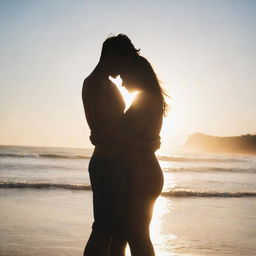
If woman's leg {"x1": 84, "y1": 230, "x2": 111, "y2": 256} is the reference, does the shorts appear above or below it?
above

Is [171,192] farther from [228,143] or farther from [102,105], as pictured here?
[228,143]

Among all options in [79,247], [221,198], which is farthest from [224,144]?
[79,247]

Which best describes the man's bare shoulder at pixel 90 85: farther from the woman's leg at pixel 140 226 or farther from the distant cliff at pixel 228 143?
the distant cliff at pixel 228 143

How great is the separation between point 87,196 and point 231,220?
405cm

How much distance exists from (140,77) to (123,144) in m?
0.46

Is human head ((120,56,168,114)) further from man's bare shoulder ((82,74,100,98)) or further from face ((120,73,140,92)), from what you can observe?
man's bare shoulder ((82,74,100,98))

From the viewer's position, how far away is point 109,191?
8.21 ft

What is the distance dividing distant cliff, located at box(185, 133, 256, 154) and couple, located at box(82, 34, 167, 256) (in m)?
79.9

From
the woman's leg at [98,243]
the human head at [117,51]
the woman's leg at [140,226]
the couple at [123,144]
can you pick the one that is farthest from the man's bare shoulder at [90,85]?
the woman's leg at [98,243]

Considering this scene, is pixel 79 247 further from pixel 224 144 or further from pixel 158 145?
pixel 224 144

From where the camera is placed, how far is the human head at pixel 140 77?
2547mm

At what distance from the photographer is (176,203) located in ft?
29.4

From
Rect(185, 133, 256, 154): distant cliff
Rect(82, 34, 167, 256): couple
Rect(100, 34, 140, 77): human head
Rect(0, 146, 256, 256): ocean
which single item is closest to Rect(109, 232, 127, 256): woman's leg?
Rect(82, 34, 167, 256): couple

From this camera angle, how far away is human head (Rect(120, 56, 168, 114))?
8.36 ft
